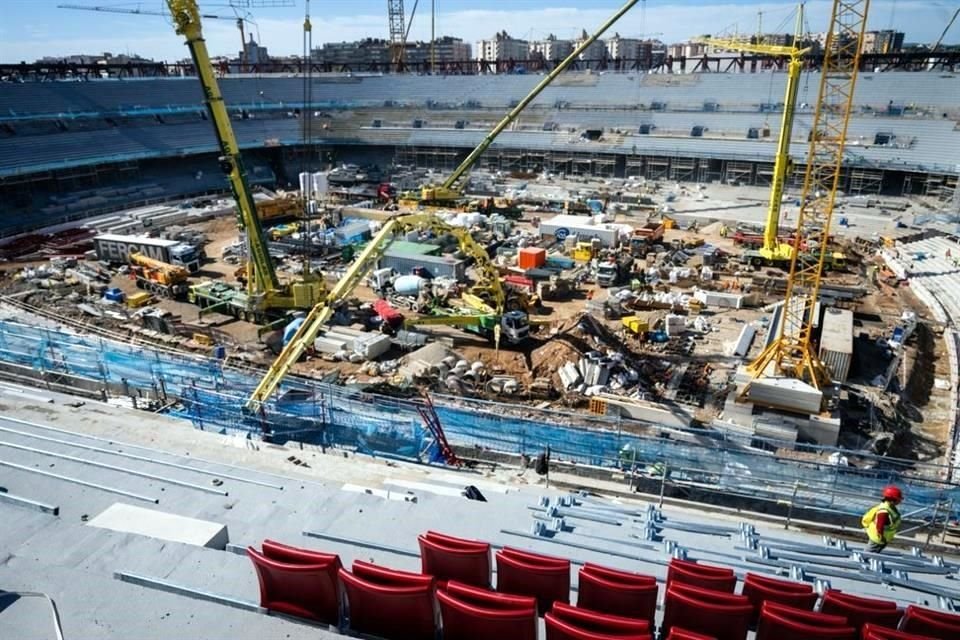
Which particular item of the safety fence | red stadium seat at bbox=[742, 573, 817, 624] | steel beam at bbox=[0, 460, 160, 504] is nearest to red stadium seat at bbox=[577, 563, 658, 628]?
red stadium seat at bbox=[742, 573, 817, 624]

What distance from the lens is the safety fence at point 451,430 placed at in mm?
11555

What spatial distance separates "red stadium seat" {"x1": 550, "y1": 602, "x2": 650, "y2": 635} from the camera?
4.68 m

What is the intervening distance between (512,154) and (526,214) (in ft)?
52.9

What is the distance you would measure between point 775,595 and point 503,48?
16188 cm

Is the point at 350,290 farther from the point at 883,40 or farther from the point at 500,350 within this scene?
the point at 883,40

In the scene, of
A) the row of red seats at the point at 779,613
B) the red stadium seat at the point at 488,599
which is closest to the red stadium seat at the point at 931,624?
the row of red seats at the point at 779,613

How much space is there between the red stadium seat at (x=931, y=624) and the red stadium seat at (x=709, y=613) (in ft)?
4.72

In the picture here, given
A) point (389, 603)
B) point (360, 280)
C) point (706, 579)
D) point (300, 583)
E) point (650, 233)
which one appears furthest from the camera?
point (650, 233)

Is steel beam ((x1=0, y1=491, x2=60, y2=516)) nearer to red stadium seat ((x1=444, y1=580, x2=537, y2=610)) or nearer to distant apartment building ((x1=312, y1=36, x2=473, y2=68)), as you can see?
red stadium seat ((x1=444, y1=580, x2=537, y2=610))

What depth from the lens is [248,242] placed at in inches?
918

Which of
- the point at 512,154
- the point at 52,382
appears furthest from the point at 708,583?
the point at 512,154

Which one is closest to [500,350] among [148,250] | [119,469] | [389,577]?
[119,469]

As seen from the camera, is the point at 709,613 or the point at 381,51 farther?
the point at 381,51

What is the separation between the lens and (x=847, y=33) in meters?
15.3
